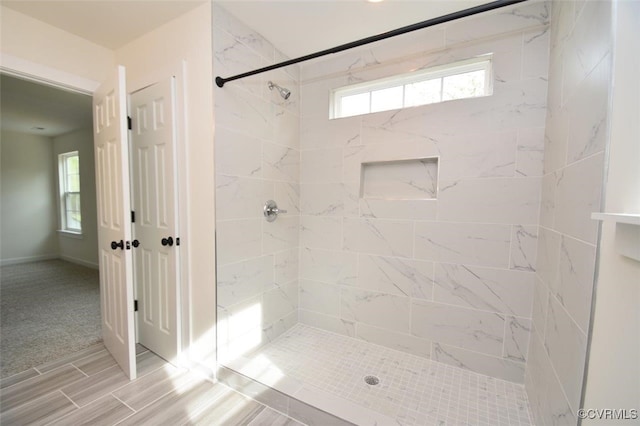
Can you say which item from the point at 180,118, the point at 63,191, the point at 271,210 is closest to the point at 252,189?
the point at 271,210

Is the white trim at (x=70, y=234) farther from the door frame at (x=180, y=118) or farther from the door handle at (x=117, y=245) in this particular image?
the door handle at (x=117, y=245)

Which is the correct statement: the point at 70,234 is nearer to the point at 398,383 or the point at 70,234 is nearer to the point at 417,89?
the point at 398,383

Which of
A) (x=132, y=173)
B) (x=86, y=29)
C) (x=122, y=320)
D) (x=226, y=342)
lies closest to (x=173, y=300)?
(x=122, y=320)

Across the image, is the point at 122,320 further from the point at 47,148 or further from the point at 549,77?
the point at 47,148

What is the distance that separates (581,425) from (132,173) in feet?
9.17

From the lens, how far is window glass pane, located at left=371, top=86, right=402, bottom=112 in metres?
2.05

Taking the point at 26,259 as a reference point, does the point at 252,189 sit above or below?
above

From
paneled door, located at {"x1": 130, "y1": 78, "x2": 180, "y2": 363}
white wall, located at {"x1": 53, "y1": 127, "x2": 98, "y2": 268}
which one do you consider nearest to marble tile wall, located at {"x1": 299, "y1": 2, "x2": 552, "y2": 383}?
paneled door, located at {"x1": 130, "y1": 78, "x2": 180, "y2": 363}

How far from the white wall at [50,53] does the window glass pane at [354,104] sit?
1.93 meters

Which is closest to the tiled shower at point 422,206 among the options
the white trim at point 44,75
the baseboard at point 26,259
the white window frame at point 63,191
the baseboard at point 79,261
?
the white trim at point 44,75

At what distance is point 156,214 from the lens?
1.92 metres

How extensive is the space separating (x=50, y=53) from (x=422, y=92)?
2.65 m

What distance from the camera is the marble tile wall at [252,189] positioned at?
5.66 feet

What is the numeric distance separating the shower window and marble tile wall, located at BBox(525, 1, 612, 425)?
393 millimetres
